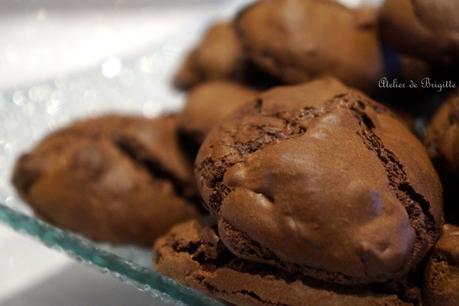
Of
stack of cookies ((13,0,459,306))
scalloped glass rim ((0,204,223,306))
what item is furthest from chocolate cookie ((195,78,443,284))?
scalloped glass rim ((0,204,223,306))

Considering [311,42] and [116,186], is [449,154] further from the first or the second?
[116,186]

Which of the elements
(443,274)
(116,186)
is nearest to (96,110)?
(116,186)

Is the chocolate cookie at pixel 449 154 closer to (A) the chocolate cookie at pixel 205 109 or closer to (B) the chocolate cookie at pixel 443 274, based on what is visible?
(B) the chocolate cookie at pixel 443 274

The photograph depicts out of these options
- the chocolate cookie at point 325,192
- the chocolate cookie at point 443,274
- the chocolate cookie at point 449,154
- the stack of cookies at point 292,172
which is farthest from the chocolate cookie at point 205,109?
the chocolate cookie at point 443,274

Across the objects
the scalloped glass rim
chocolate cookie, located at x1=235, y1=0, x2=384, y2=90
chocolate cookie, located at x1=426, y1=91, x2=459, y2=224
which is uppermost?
chocolate cookie, located at x1=235, y1=0, x2=384, y2=90

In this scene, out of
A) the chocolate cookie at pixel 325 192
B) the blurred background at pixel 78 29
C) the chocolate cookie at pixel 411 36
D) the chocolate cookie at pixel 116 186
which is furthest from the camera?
the blurred background at pixel 78 29

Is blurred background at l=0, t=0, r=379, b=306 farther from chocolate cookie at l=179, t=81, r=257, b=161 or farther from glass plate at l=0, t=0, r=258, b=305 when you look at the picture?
chocolate cookie at l=179, t=81, r=257, b=161
